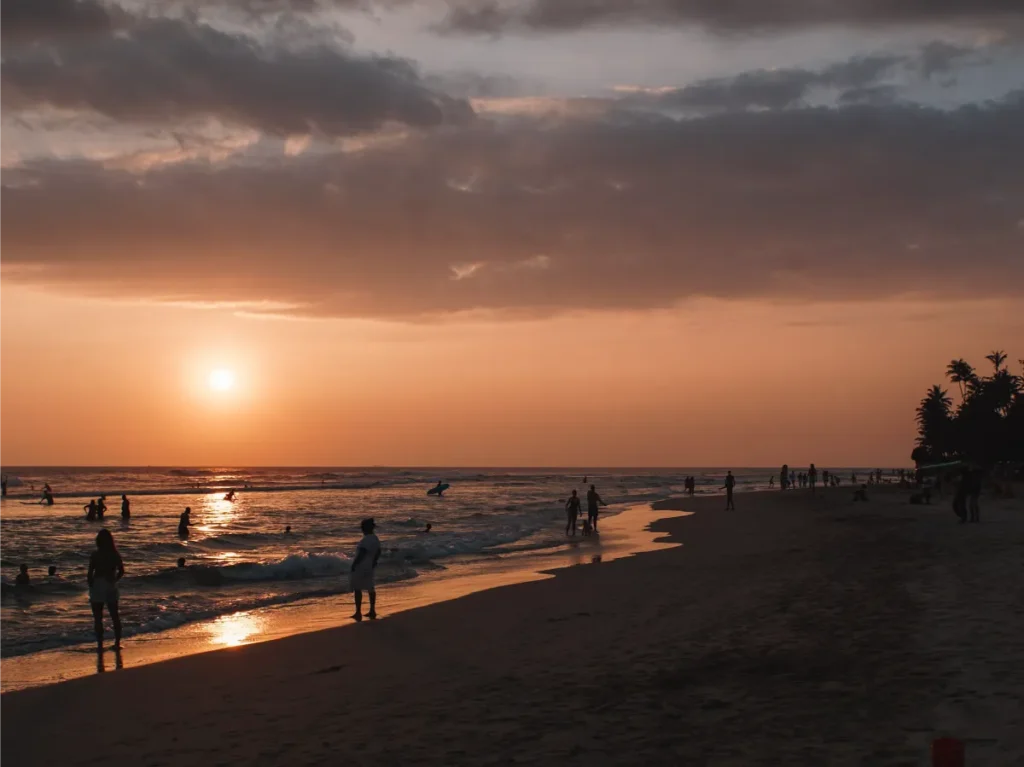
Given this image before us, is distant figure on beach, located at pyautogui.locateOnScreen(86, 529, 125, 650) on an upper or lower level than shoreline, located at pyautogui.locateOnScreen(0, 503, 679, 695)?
upper

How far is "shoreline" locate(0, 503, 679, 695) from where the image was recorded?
14.2m

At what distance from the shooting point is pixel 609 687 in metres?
10.4

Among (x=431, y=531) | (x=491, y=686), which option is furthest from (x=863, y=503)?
(x=491, y=686)

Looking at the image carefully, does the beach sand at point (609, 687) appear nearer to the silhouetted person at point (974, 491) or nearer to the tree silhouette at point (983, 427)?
the silhouetted person at point (974, 491)

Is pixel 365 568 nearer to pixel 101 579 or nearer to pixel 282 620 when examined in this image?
pixel 282 620

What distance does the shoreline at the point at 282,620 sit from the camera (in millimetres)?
14164

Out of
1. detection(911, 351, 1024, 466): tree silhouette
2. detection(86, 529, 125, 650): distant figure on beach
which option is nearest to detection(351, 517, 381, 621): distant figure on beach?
Answer: detection(86, 529, 125, 650): distant figure on beach

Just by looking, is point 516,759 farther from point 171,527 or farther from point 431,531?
point 171,527

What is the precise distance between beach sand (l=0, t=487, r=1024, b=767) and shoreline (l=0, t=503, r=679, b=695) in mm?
1054

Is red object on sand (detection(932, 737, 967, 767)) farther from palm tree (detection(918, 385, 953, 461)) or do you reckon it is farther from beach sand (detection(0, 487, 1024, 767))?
palm tree (detection(918, 385, 953, 461))

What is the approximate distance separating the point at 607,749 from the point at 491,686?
304 centimetres

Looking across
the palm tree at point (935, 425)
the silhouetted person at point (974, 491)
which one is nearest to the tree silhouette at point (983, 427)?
the palm tree at point (935, 425)

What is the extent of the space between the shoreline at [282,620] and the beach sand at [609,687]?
105cm

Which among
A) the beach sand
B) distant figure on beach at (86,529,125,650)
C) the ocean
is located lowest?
the ocean
